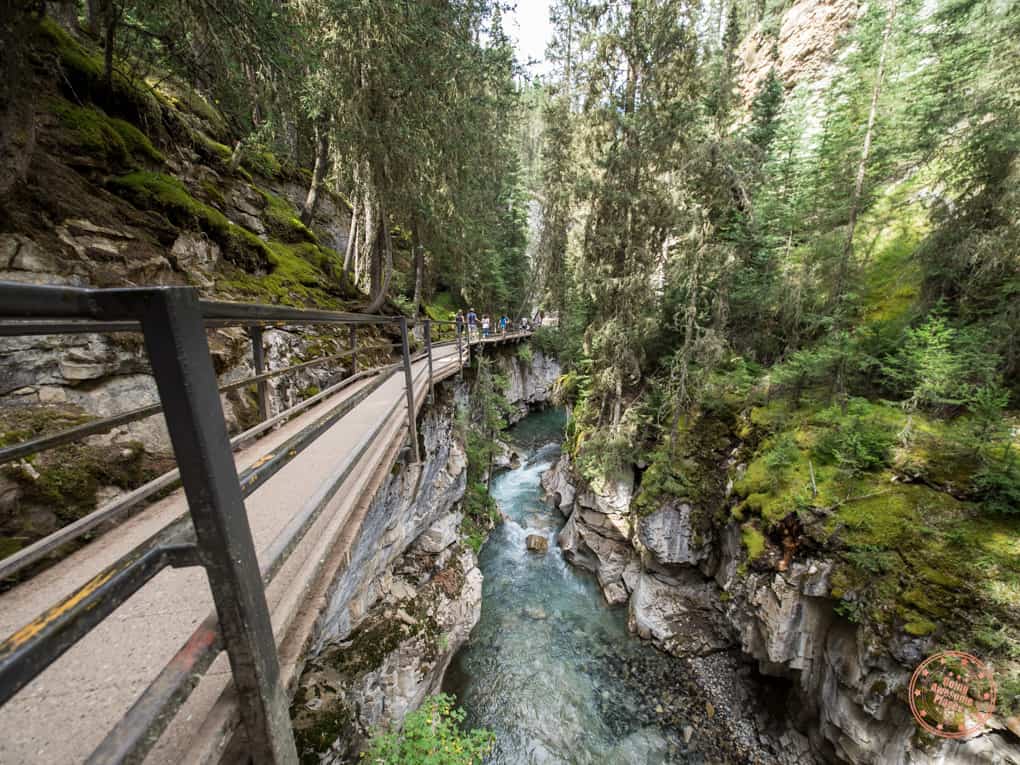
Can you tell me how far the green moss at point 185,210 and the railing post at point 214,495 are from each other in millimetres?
5557

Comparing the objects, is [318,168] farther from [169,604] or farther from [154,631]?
[154,631]

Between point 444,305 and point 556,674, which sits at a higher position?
point 444,305

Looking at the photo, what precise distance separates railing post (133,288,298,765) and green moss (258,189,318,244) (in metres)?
9.09

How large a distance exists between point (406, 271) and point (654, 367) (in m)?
15.2

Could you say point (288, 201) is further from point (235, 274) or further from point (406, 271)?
point (406, 271)

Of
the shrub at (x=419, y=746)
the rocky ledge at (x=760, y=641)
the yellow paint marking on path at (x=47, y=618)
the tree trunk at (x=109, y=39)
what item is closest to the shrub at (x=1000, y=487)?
the rocky ledge at (x=760, y=641)

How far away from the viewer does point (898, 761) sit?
5.41m

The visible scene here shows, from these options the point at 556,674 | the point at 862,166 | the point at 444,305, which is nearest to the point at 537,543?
the point at 556,674

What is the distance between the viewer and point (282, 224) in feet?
29.0

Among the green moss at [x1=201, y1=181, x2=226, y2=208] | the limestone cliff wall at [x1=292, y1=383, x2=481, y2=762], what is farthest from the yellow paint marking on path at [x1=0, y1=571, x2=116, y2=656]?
the green moss at [x1=201, y1=181, x2=226, y2=208]

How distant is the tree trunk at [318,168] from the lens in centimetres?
935

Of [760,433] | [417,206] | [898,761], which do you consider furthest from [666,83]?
[898,761]

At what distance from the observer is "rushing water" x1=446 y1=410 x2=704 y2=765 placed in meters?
7.54

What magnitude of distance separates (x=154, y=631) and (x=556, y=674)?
9.61m
